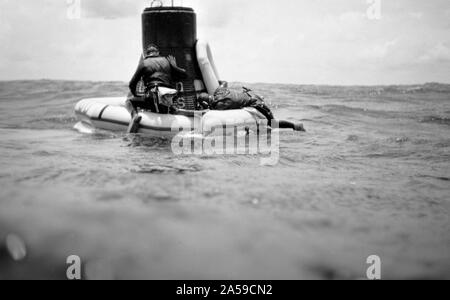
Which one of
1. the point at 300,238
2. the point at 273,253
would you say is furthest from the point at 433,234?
the point at 273,253

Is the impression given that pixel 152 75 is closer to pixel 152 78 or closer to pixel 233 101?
pixel 152 78

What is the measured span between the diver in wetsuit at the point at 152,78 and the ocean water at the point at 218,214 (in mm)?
817

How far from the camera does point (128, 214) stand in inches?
159

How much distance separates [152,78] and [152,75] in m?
0.05

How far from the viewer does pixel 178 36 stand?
825 cm

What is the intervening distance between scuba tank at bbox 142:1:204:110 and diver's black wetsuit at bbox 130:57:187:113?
41cm

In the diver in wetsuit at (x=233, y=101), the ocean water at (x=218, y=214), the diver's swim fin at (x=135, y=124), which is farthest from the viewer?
the diver in wetsuit at (x=233, y=101)

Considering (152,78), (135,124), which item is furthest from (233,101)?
(135,124)

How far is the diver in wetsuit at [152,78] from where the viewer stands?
7586mm

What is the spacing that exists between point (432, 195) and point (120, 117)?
5.27m

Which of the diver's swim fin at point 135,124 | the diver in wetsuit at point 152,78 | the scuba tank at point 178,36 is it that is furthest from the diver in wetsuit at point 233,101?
the diver's swim fin at point 135,124

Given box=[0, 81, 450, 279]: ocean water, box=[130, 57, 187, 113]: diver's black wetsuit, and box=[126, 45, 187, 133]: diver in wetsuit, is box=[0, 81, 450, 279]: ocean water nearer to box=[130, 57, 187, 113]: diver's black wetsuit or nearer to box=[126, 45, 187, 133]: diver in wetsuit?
box=[126, 45, 187, 133]: diver in wetsuit

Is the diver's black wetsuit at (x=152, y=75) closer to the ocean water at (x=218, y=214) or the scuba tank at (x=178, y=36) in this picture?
the scuba tank at (x=178, y=36)

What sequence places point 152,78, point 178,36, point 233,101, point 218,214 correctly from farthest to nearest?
point 178,36 → point 233,101 → point 152,78 → point 218,214
